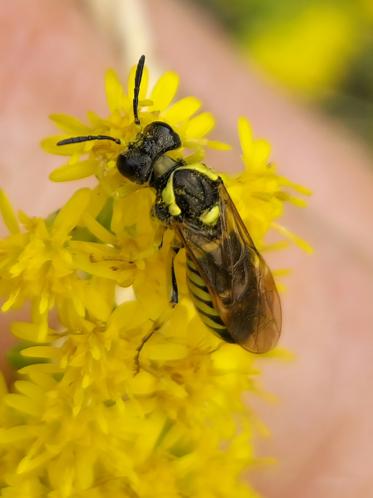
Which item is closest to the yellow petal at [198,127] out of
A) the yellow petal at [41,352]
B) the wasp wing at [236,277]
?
the wasp wing at [236,277]

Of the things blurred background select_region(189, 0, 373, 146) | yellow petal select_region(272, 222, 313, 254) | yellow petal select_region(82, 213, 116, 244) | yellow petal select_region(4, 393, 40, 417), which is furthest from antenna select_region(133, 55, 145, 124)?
blurred background select_region(189, 0, 373, 146)

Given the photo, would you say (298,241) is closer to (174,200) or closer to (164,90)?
(174,200)

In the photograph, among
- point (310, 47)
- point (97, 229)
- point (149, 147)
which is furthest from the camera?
point (310, 47)

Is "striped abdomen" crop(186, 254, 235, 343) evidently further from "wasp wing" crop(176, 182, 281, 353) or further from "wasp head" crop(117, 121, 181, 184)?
"wasp head" crop(117, 121, 181, 184)

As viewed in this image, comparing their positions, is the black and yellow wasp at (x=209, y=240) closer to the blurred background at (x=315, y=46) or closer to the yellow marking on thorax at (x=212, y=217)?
the yellow marking on thorax at (x=212, y=217)

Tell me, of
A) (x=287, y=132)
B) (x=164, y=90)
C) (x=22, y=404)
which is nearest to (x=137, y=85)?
(x=164, y=90)

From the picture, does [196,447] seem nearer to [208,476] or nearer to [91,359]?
[208,476]
